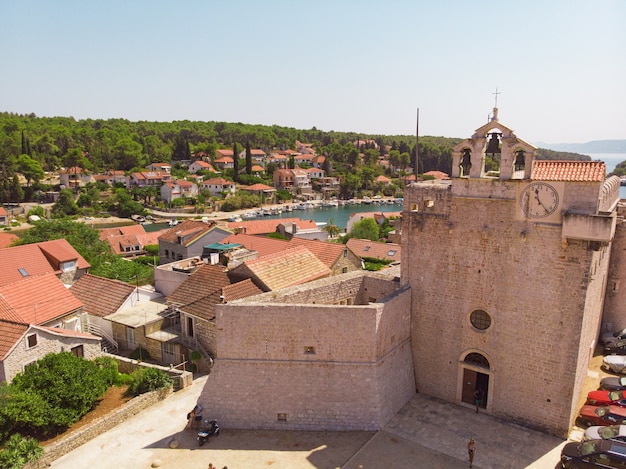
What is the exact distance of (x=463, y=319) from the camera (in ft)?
53.3

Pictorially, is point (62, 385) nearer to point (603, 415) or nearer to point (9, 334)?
point (9, 334)

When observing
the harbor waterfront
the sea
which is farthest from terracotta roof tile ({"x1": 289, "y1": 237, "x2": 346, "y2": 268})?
the sea

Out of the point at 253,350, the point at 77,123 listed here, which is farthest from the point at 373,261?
the point at 77,123

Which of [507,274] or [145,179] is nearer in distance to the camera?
[507,274]

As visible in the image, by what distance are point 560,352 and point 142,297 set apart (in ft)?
70.0

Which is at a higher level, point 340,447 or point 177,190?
point 340,447

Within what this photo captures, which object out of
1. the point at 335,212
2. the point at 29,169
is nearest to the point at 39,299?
the point at 335,212

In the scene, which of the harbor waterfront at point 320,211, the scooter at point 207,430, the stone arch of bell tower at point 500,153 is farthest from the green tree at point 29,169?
the stone arch of bell tower at point 500,153

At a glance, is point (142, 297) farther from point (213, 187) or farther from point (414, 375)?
point (213, 187)

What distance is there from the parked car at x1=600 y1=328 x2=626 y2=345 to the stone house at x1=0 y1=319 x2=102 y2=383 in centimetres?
2230

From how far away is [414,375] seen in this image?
1755 centimetres

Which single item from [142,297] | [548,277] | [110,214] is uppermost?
[548,277]

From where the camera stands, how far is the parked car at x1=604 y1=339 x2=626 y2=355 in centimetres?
1953

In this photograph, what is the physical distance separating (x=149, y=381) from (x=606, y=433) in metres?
15.3
